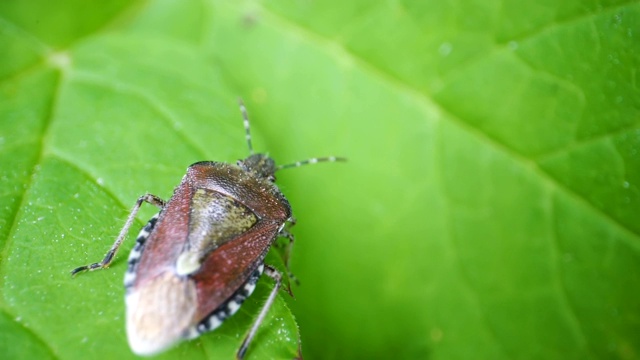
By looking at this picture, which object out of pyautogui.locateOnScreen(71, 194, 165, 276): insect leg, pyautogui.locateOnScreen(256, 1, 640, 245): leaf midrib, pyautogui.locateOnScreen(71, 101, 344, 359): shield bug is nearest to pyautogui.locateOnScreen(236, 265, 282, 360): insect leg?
pyautogui.locateOnScreen(71, 101, 344, 359): shield bug

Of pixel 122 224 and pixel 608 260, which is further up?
pixel 122 224

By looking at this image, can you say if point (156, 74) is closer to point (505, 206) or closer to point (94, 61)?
point (94, 61)

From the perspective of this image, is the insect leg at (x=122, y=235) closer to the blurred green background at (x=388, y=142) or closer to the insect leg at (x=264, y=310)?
the blurred green background at (x=388, y=142)

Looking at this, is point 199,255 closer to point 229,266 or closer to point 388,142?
point 229,266

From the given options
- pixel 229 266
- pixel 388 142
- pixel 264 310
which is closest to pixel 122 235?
pixel 229 266

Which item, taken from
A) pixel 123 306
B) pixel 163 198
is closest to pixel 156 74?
pixel 163 198

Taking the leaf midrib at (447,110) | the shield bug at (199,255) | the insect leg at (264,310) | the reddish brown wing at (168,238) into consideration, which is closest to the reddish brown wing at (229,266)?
the shield bug at (199,255)

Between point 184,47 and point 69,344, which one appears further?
point 184,47

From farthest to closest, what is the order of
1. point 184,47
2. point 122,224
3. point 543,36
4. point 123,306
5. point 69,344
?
point 184,47, point 543,36, point 122,224, point 123,306, point 69,344
